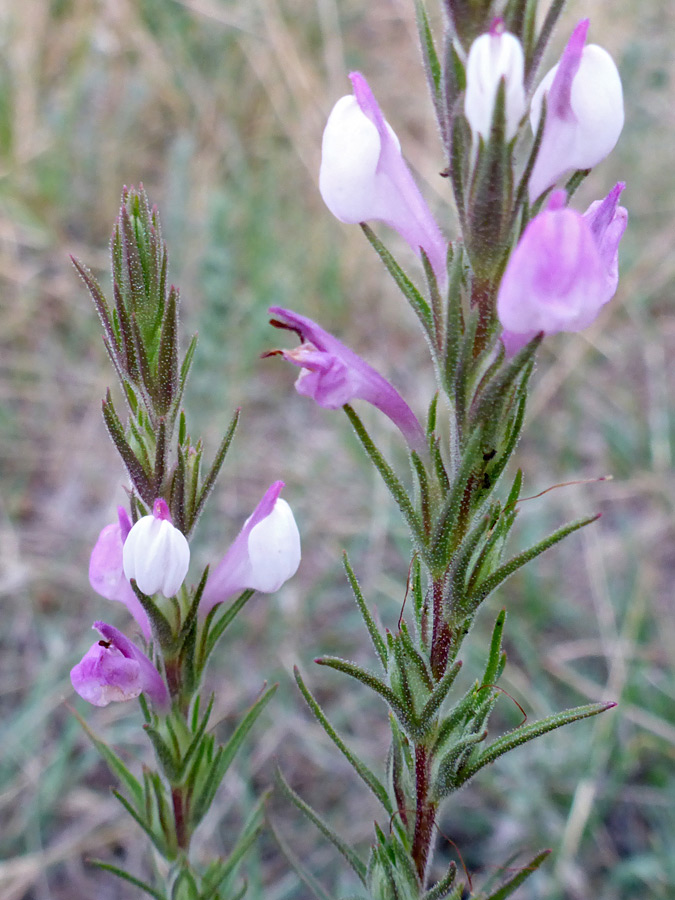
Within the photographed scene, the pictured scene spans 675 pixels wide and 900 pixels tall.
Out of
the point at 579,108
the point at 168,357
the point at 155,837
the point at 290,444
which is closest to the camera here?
the point at 579,108

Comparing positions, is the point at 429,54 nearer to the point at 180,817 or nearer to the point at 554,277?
the point at 554,277

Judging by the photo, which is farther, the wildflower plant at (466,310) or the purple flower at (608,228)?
the purple flower at (608,228)

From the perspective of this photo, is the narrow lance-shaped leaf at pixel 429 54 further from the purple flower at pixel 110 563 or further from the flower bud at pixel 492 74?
the purple flower at pixel 110 563

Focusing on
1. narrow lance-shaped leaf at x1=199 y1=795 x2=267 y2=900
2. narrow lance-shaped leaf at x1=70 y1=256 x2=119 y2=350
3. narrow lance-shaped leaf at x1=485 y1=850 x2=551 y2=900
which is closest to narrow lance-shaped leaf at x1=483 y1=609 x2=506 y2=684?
narrow lance-shaped leaf at x1=485 y1=850 x2=551 y2=900

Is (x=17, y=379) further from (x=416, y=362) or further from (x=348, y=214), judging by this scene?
(x=348, y=214)

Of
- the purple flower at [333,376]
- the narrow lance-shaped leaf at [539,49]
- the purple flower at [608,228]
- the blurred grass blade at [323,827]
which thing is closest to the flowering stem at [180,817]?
the blurred grass blade at [323,827]

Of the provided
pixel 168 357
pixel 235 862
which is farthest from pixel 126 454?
pixel 235 862
